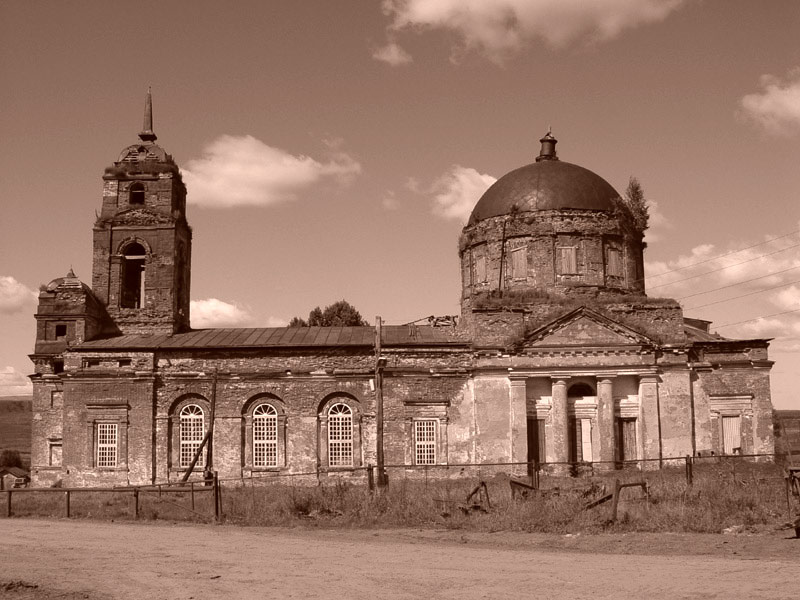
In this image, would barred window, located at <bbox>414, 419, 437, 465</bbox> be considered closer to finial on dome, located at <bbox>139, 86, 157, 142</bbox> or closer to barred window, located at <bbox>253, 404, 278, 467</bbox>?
barred window, located at <bbox>253, 404, 278, 467</bbox>

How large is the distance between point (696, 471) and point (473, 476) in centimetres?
701

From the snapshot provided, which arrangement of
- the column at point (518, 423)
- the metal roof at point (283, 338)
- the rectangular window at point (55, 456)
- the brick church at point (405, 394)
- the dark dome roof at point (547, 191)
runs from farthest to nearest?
the dark dome roof at point (547, 191)
the rectangular window at point (55, 456)
the metal roof at point (283, 338)
the brick church at point (405, 394)
the column at point (518, 423)

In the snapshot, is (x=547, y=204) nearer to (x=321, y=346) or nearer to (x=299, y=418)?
(x=321, y=346)

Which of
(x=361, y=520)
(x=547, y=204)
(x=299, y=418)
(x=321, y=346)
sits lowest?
(x=361, y=520)

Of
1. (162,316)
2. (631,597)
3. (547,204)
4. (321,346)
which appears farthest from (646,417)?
(631,597)

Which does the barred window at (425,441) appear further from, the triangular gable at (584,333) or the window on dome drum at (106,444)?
the window on dome drum at (106,444)

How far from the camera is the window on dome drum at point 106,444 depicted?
3073 centimetres

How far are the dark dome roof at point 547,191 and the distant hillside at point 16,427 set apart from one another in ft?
103

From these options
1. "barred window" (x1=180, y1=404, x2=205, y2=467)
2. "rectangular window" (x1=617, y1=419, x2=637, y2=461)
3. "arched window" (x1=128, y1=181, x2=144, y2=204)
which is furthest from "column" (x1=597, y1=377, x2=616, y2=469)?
"arched window" (x1=128, y1=181, x2=144, y2=204)

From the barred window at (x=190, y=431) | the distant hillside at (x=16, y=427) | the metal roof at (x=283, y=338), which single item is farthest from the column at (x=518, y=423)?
the distant hillside at (x=16, y=427)

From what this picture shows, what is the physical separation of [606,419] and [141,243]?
18849mm

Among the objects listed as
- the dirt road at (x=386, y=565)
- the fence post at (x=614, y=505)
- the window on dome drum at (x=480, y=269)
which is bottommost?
the dirt road at (x=386, y=565)

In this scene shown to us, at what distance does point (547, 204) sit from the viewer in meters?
34.7

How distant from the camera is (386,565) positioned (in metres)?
13.0
